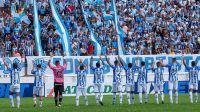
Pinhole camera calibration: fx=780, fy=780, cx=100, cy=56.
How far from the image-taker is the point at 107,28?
57938mm

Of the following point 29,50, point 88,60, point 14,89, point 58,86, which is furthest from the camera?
point 88,60

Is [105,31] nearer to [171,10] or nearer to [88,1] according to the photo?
[88,1]

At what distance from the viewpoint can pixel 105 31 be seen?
2259 inches

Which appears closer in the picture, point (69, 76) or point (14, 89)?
point (14, 89)

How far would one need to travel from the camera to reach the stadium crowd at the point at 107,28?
179 feet

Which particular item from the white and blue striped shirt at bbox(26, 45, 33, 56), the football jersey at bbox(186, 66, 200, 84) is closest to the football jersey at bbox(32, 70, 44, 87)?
the football jersey at bbox(186, 66, 200, 84)

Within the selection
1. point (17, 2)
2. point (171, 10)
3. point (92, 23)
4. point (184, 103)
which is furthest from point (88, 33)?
point (184, 103)

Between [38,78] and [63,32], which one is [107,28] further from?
[38,78]

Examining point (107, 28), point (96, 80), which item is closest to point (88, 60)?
point (107, 28)

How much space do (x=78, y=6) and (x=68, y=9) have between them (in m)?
1.22

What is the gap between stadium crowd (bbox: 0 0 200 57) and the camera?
54.5m

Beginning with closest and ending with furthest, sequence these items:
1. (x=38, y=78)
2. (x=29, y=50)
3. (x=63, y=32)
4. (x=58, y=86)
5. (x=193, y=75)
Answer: (x=58, y=86), (x=38, y=78), (x=193, y=75), (x=63, y=32), (x=29, y=50)

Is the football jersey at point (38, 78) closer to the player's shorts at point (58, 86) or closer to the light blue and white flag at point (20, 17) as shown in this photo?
the player's shorts at point (58, 86)

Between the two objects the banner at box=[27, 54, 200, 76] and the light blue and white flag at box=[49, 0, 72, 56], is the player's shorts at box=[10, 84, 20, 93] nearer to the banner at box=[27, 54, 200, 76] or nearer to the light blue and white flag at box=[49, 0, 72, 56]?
the banner at box=[27, 54, 200, 76]
